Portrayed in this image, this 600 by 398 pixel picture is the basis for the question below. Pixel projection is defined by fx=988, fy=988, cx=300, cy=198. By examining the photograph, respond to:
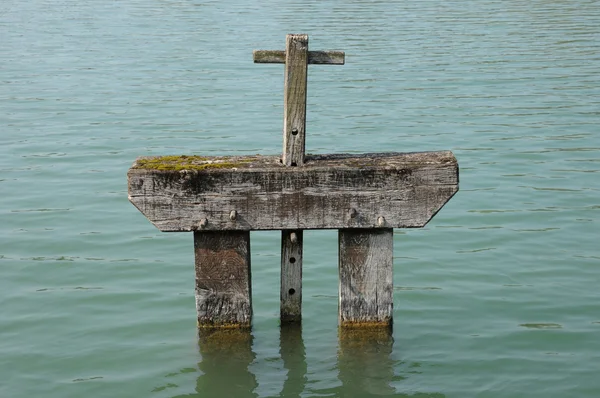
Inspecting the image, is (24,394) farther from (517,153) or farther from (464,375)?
(517,153)

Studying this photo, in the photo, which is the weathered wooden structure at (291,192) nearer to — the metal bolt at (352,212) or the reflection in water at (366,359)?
the metal bolt at (352,212)

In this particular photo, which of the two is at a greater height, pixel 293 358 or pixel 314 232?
pixel 314 232

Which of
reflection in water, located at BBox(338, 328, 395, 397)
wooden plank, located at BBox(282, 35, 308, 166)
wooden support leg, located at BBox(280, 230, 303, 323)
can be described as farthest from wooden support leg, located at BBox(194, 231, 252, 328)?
reflection in water, located at BBox(338, 328, 395, 397)

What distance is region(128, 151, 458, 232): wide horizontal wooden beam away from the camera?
7.13 meters

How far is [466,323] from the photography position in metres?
8.64

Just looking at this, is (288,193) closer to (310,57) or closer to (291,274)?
(291,274)

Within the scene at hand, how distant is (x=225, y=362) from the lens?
7797 millimetres

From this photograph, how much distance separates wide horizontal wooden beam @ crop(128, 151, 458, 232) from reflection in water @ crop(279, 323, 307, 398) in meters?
1.24

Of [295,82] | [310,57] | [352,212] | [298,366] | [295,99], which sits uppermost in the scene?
[310,57]

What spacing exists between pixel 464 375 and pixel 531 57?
15.9m

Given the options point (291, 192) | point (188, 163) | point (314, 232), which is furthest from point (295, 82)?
point (314, 232)

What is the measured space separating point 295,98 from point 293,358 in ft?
6.97

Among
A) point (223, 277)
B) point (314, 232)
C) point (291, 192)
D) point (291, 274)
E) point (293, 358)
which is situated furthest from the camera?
point (314, 232)

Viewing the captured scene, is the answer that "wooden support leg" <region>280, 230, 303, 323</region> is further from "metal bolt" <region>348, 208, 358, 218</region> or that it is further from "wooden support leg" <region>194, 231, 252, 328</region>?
"metal bolt" <region>348, 208, 358, 218</region>
